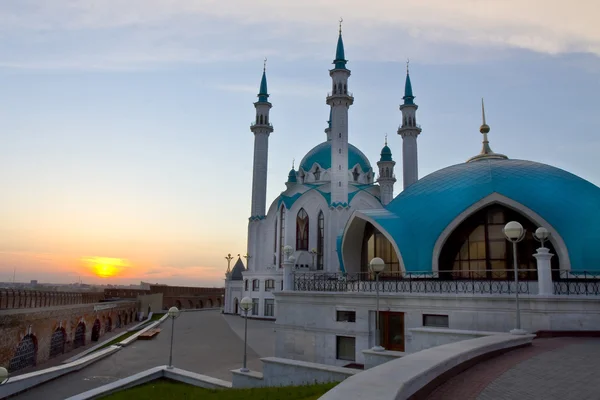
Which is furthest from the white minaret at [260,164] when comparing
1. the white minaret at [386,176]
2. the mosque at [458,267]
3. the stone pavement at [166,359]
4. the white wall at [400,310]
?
the white wall at [400,310]

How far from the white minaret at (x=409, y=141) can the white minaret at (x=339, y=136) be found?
29.0 ft

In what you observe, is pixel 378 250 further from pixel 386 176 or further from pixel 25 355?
pixel 386 176

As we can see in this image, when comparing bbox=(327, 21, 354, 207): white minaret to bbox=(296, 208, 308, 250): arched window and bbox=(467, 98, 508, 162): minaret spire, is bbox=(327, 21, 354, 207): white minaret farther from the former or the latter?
bbox=(467, 98, 508, 162): minaret spire

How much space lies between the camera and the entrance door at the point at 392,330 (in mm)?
15633

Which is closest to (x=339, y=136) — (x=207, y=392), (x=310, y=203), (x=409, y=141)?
(x=310, y=203)

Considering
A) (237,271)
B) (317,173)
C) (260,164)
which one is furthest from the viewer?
(237,271)

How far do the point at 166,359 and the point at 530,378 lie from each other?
18790 millimetres

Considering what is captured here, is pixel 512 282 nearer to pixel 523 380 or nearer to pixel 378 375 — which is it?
pixel 523 380

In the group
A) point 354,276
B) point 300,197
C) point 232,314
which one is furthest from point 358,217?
point 232,314

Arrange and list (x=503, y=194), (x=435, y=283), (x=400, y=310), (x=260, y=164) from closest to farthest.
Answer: (x=400, y=310) < (x=435, y=283) < (x=503, y=194) < (x=260, y=164)

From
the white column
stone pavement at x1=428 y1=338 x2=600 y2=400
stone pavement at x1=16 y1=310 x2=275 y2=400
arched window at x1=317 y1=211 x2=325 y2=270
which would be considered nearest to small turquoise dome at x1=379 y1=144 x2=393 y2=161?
arched window at x1=317 y1=211 x2=325 y2=270

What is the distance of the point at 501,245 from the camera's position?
18.1 m

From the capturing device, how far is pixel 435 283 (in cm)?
1639

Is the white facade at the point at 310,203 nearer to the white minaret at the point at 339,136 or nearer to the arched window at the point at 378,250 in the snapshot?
the white minaret at the point at 339,136
